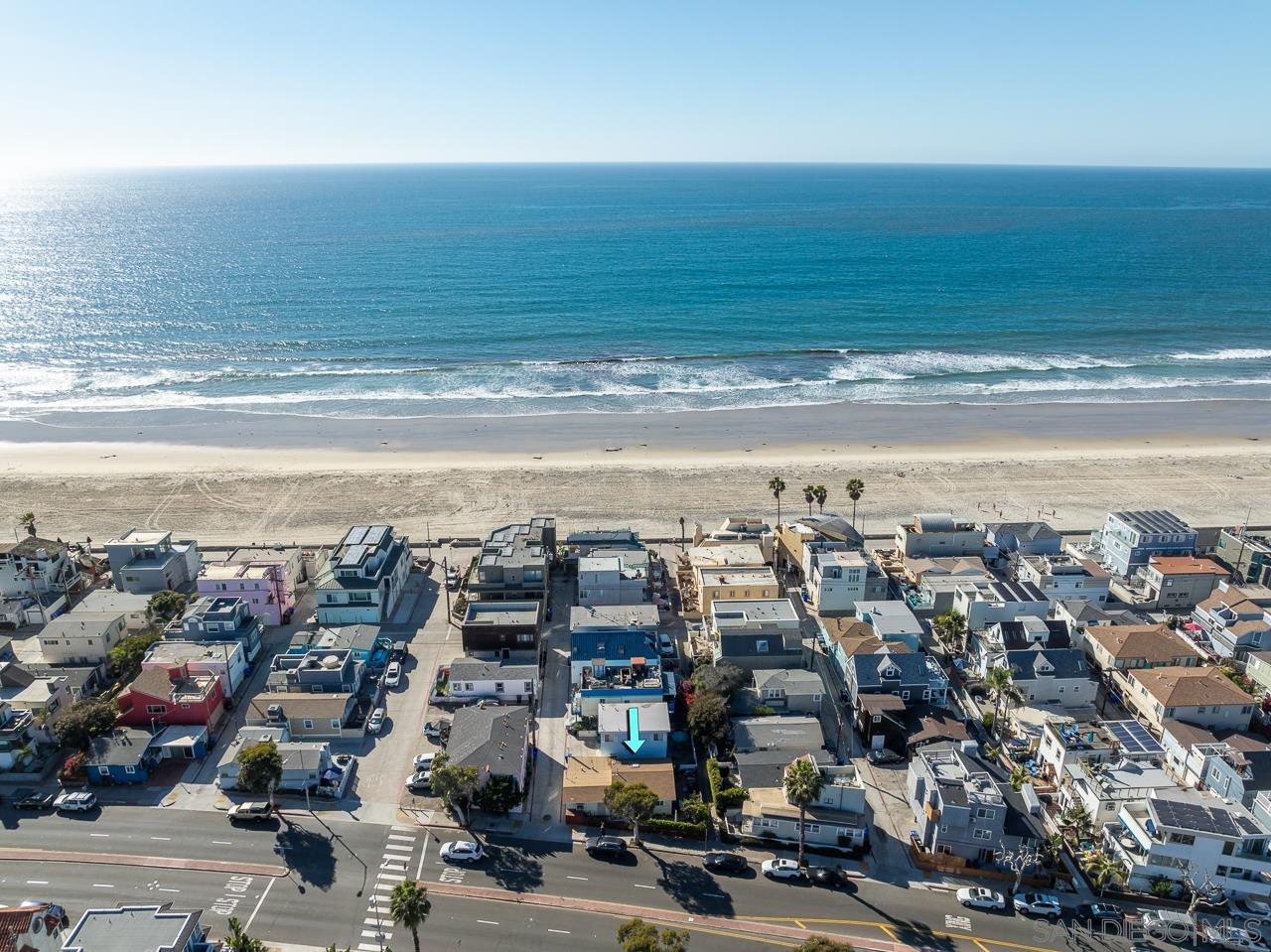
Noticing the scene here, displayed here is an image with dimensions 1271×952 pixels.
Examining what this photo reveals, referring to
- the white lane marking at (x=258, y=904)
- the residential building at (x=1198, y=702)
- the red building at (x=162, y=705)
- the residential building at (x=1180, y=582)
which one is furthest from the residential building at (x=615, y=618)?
the residential building at (x=1180, y=582)

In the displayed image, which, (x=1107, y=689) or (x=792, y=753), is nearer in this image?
(x=792, y=753)

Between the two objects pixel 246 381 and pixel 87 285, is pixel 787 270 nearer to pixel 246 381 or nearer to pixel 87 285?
pixel 246 381

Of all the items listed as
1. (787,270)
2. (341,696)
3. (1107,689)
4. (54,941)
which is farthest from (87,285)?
(1107,689)

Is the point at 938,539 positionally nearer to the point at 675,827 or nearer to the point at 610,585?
the point at 610,585

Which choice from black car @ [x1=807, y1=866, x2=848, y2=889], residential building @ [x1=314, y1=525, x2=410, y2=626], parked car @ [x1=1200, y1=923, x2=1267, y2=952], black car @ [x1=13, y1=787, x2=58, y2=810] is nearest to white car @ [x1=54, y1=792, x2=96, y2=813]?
black car @ [x1=13, y1=787, x2=58, y2=810]

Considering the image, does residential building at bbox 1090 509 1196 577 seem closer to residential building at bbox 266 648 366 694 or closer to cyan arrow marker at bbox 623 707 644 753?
cyan arrow marker at bbox 623 707 644 753

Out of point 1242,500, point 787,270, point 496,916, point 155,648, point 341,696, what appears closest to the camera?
point 496,916

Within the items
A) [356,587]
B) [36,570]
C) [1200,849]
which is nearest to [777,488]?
[356,587]

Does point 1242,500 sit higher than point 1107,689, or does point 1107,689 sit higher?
point 1242,500
